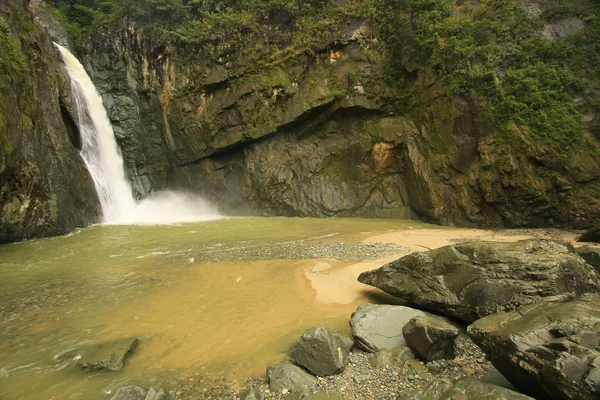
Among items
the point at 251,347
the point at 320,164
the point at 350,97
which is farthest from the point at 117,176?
the point at 251,347

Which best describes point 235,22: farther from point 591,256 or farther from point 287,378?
point 287,378

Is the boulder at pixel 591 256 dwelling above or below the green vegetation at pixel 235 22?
below

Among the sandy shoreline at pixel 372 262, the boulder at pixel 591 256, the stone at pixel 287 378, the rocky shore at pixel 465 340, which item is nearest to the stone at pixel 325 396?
the rocky shore at pixel 465 340

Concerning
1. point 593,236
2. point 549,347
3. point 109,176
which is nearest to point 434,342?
point 549,347

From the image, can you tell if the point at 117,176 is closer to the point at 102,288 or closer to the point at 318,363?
the point at 102,288

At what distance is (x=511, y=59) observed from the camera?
13258mm

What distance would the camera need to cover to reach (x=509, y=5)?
1440 centimetres

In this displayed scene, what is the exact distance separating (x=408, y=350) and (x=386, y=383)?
64cm

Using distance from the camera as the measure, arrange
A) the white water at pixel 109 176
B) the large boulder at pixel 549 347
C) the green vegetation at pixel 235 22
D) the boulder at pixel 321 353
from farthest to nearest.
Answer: the green vegetation at pixel 235 22 → the white water at pixel 109 176 → the boulder at pixel 321 353 → the large boulder at pixel 549 347

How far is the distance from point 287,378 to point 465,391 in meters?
1.81

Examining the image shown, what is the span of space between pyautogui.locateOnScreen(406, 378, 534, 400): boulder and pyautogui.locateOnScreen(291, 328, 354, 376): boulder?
3.12 feet

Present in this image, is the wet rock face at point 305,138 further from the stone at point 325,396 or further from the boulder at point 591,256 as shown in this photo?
the stone at point 325,396

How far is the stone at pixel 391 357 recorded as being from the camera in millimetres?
3902

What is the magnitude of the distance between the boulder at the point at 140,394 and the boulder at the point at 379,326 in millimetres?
2372
